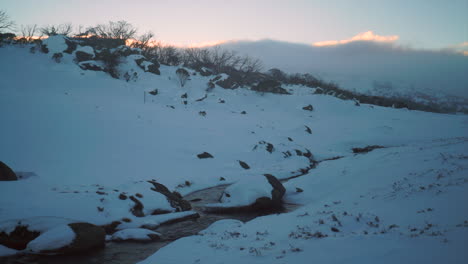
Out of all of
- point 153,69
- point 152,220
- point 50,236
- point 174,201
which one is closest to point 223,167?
point 174,201

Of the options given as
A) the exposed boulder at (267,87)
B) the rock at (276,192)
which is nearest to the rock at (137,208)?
the rock at (276,192)

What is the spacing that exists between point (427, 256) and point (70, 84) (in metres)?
35.2

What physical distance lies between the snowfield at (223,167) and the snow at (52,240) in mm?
50

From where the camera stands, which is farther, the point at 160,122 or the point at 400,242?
the point at 160,122

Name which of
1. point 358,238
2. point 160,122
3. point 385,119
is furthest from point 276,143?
point 385,119

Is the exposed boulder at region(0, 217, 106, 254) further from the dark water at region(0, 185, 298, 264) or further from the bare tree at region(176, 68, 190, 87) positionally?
the bare tree at region(176, 68, 190, 87)

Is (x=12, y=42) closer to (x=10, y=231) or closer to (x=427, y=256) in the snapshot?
(x=10, y=231)

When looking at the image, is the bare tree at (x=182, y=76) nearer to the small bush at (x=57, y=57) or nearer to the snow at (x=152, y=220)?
the small bush at (x=57, y=57)

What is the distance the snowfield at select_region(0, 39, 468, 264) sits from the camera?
5984mm

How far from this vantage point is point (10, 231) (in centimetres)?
763

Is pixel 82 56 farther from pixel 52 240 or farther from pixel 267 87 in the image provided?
pixel 52 240

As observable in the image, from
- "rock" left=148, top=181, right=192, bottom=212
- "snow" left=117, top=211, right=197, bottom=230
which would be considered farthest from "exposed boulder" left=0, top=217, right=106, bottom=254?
"rock" left=148, top=181, right=192, bottom=212

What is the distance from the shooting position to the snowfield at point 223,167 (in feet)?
19.6

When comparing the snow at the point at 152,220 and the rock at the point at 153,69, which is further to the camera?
the rock at the point at 153,69
